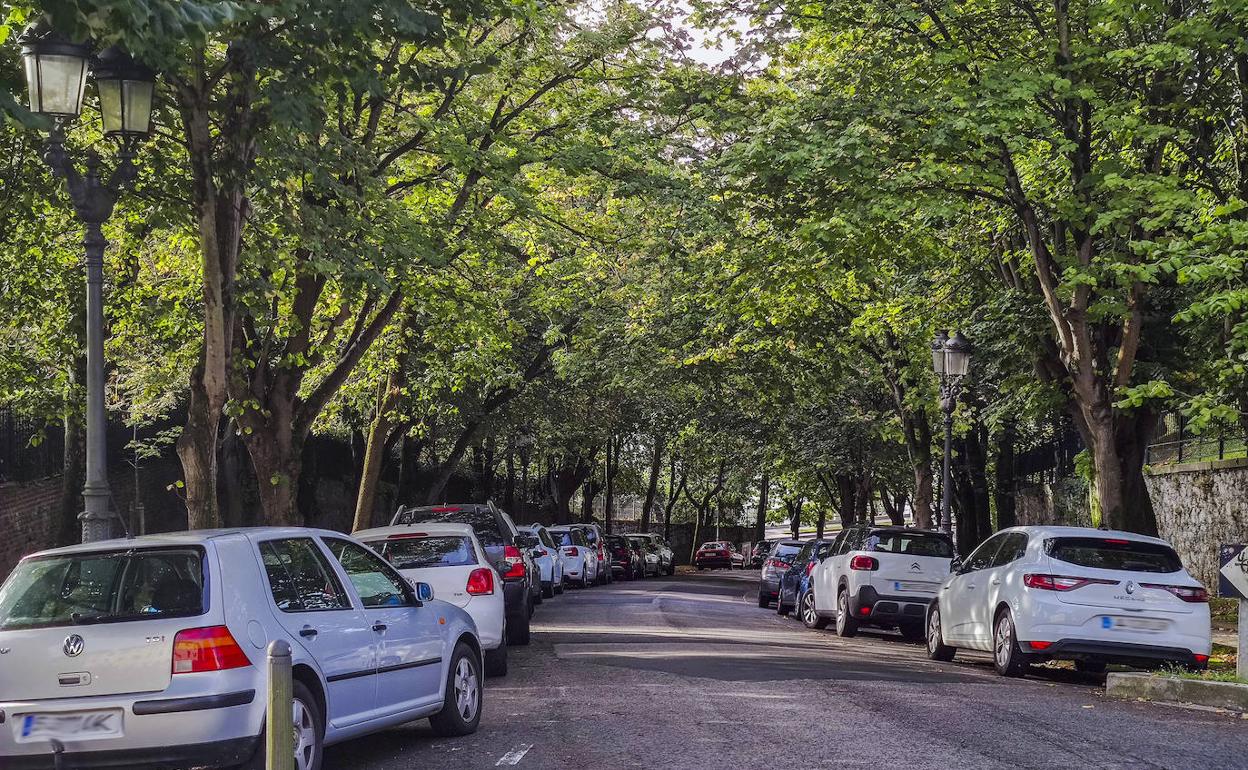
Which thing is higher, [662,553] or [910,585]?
[910,585]

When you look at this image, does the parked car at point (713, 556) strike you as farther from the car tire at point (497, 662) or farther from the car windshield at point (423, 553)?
the car windshield at point (423, 553)

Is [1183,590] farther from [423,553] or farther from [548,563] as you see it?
[548,563]

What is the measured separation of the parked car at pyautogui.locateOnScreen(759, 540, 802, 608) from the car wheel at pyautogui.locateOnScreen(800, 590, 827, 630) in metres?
4.11

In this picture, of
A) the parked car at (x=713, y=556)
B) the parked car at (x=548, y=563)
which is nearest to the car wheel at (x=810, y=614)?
the parked car at (x=548, y=563)

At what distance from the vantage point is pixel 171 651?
23.2ft

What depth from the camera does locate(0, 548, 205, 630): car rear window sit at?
23.9ft

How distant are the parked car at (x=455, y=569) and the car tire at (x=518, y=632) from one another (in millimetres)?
3369

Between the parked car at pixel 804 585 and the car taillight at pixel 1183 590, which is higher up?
the car taillight at pixel 1183 590

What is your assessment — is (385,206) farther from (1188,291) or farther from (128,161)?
(1188,291)

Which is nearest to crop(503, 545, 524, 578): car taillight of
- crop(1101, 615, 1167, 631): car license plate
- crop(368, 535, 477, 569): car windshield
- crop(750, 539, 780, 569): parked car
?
crop(368, 535, 477, 569): car windshield

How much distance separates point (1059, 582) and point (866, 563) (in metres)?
6.15

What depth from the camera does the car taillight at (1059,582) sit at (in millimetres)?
13758

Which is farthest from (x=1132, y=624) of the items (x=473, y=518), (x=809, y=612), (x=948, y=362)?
(x=809, y=612)

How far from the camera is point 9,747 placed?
7.10 metres
